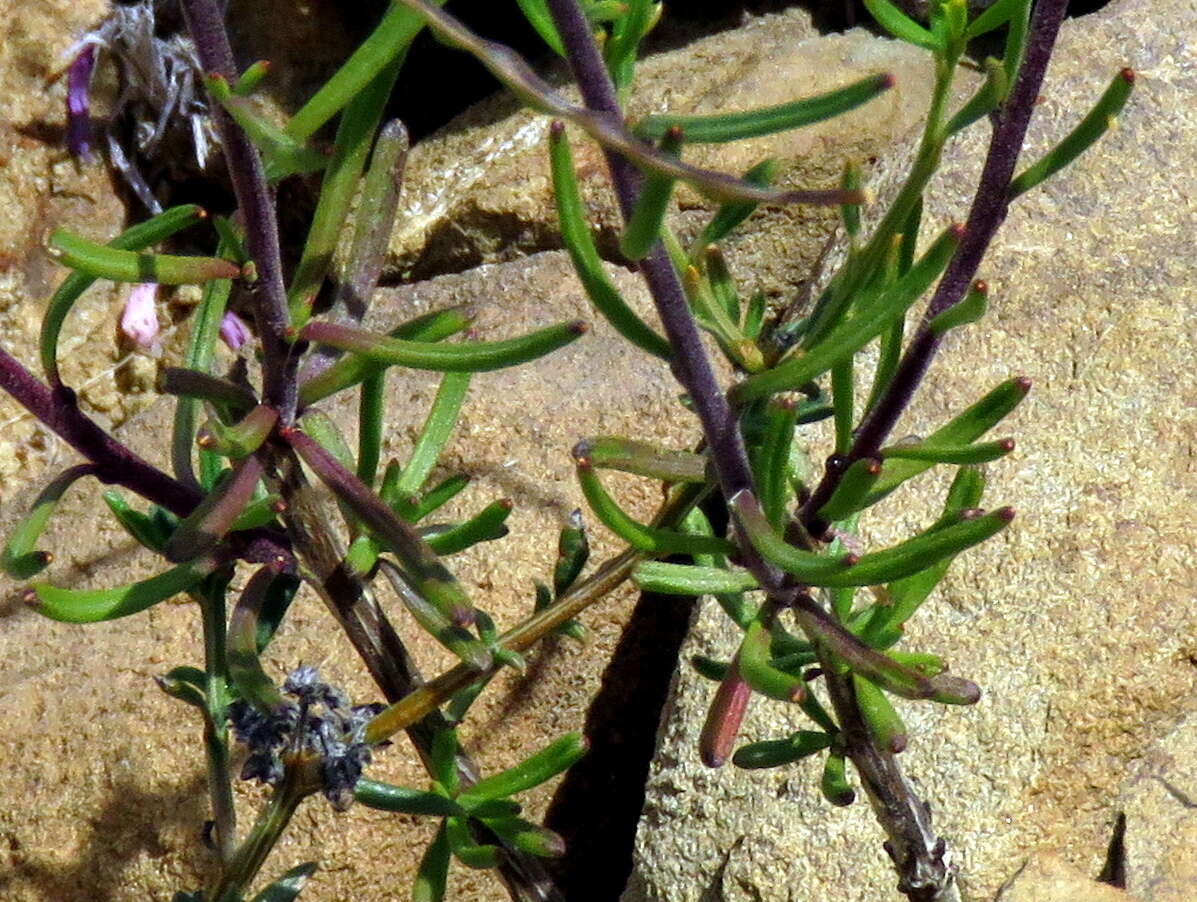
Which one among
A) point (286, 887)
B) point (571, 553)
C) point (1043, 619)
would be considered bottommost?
point (1043, 619)

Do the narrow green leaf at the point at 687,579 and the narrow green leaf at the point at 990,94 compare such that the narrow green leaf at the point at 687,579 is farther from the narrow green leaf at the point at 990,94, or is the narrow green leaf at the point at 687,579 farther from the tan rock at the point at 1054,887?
the tan rock at the point at 1054,887

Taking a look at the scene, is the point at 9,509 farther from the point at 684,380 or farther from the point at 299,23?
the point at 684,380

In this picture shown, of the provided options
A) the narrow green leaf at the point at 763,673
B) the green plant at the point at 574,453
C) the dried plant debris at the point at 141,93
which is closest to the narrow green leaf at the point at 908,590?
the green plant at the point at 574,453

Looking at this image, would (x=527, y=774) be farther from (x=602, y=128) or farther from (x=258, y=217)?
(x=602, y=128)

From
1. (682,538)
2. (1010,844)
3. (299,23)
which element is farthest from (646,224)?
(299,23)

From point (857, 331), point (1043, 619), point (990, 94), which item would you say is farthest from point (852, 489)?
point (1043, 619)
